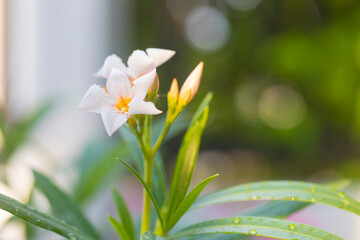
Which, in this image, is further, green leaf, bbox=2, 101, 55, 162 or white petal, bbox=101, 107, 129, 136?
green leaf, bbox=2, 101, 55, 162

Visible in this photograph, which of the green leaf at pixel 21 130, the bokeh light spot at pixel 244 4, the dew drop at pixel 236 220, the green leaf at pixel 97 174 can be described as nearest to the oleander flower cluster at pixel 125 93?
the dew drop at pixel 236 220

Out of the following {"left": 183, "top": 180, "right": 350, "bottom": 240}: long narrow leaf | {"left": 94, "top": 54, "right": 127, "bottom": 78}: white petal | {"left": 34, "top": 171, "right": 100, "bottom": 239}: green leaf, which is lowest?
{"left": 34, "top": 171, "right": 100, "bottom": 239}: green leaf

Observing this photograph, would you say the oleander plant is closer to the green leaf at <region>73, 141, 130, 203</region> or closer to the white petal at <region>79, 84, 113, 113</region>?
the white petal at <region>79, 84, 113, 113</region>

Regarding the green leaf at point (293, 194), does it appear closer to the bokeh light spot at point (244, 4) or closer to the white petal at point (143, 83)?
the white petal at point (143, 83)

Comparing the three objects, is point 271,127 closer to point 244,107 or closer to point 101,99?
point 244,107

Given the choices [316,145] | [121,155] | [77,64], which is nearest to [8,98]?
[77,64]

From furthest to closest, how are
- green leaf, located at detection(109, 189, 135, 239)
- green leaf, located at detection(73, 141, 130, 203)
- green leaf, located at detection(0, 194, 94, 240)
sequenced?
green leaf, located at detection(73, 141, 130, 203)
green leaf, located at detection(109, 189, 135, 239)
green leaf, located at detection(0, 194, 94, 240)

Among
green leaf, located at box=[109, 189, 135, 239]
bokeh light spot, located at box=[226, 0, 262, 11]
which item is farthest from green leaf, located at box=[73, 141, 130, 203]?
bokeh light spot, located at box=[226, 0, 262, 11]

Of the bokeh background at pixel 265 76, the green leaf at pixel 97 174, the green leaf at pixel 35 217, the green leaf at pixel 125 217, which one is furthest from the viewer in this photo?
the bokeh background at pixel 265 76

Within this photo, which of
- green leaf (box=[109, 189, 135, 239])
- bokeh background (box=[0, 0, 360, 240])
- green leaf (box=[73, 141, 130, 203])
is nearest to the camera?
green leaf (box=[109, 189, 135, 239])
